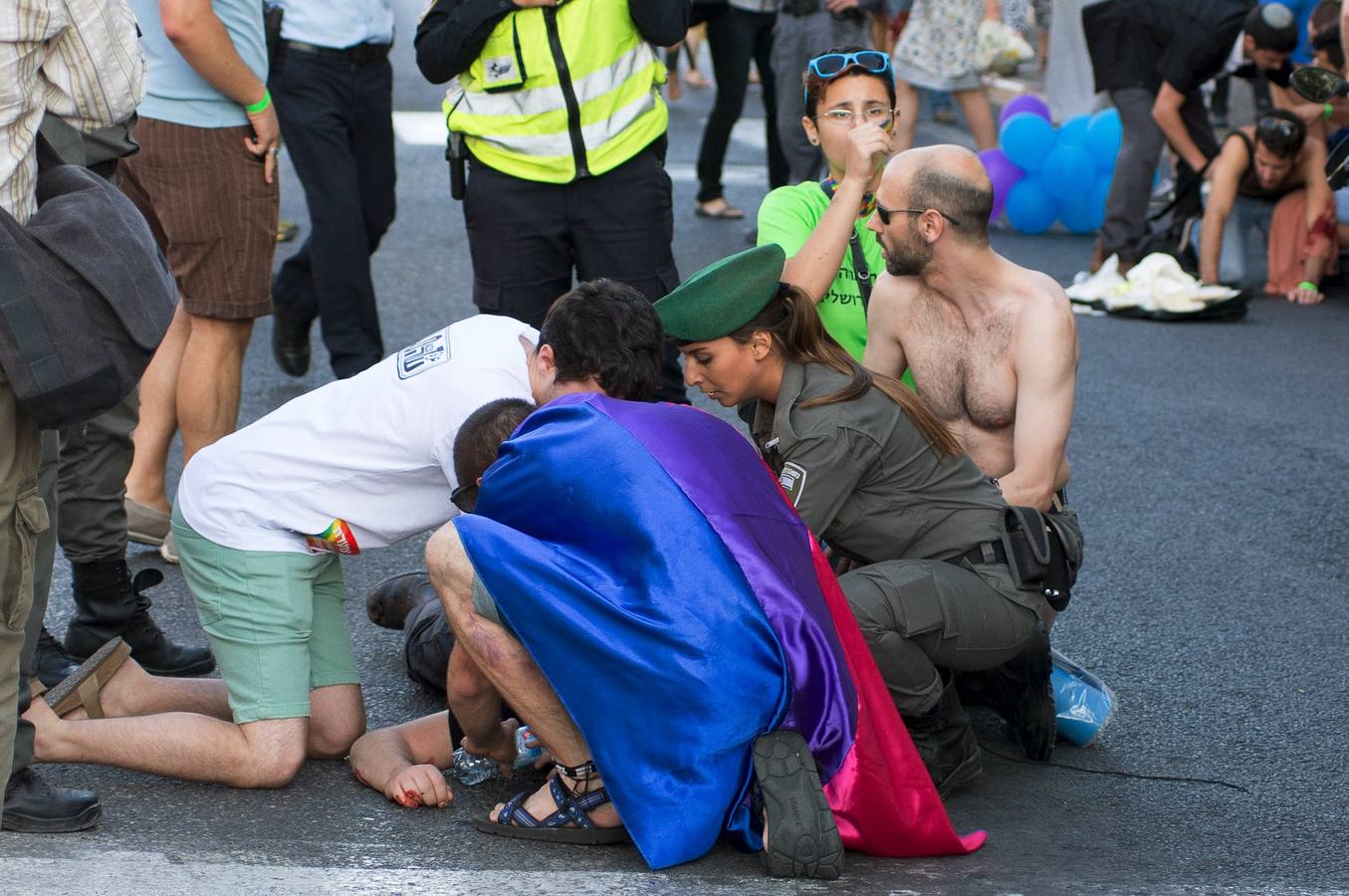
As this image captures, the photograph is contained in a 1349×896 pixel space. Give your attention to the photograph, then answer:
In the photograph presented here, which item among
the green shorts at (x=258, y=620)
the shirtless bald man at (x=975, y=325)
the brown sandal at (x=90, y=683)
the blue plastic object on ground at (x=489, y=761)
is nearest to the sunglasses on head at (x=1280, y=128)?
the shirtless bald man at (x=975, y=325)

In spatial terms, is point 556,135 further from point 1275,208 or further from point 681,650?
point 1275,208

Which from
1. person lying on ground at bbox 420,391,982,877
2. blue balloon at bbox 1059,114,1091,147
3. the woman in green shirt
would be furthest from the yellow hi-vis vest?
blue balloon at bbox 1059,114,1091,147

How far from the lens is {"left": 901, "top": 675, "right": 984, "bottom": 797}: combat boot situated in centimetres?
330

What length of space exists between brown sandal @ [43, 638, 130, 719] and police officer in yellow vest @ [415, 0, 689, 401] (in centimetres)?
163

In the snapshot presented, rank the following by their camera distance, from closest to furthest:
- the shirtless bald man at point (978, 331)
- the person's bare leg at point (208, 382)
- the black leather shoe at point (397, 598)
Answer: the shirtless bald man at point (978, 331), the black leather shoe at point (397, 598), the person's bare leg at point (208, 382)

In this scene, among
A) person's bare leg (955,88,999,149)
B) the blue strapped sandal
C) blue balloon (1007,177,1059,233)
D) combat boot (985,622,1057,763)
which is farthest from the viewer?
person's bare leg (955,88,999,149)

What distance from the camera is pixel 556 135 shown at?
450 cm

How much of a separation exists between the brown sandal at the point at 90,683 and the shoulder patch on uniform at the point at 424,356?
0.87 metres

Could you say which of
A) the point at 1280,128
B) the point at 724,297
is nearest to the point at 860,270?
the point at 724,297

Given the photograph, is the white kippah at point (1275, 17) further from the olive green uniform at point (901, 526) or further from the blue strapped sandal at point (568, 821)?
the blue strapped sandal at point (568, 821)

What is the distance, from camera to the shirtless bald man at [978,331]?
3.69 meters

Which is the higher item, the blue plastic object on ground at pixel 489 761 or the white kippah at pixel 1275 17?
the white kippah at pixel 1275 17

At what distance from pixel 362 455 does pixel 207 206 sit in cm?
159

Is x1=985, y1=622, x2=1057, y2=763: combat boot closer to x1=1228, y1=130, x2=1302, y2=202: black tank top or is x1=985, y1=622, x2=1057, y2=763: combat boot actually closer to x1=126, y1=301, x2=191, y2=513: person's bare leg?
x1=126, y1=301, x2=191, y2=513: person's bare leg
